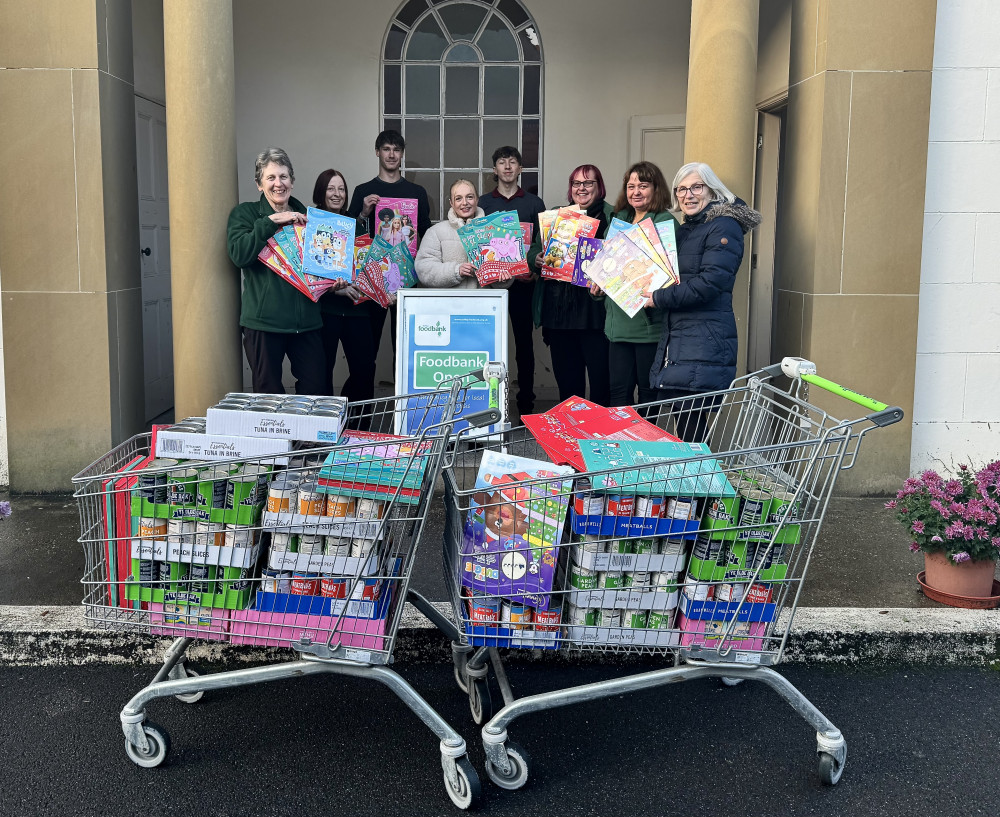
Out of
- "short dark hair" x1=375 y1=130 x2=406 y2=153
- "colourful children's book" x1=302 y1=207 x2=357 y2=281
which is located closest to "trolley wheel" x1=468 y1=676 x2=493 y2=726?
"colourful children's book" x1=302 y1=207 x2=357 y2=281

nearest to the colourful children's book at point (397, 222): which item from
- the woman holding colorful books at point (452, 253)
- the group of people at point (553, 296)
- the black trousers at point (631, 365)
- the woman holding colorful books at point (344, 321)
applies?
the group of people at point (553, 296)

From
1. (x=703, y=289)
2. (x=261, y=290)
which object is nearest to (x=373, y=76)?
(x=261, y=290)

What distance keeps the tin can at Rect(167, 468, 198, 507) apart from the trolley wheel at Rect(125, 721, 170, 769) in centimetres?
82

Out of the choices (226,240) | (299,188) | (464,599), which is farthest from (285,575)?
(299,188)

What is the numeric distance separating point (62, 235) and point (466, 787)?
14.9ft

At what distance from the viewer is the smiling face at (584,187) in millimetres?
6445

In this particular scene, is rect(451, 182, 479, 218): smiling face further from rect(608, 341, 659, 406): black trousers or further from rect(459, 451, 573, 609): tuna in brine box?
rect(459, 451, 573, 609): tuna in brine box

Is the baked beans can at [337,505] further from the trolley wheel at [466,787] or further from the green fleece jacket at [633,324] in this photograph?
the green fleece jacket at [633,324]

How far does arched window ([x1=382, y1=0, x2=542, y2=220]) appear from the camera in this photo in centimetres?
916

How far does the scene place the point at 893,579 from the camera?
5.09 m

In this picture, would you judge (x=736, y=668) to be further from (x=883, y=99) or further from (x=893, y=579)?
(x=883, y=99)

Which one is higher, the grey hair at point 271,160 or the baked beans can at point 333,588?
the grey hair at point 271,160

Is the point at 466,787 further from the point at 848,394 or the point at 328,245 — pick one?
the point at 328,245

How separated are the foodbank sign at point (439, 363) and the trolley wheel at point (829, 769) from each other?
373cm
